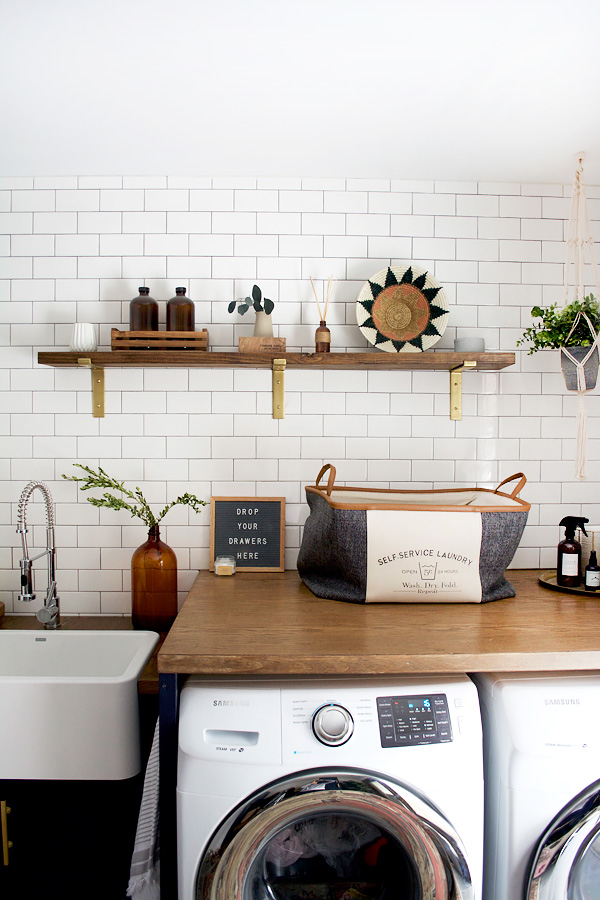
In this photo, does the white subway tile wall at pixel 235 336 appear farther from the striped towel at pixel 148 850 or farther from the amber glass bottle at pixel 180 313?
the striped towel at pixel 148 850

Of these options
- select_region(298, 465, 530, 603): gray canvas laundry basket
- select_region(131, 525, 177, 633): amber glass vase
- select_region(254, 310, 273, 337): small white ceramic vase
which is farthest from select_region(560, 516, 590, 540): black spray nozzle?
A: select_region(131, 525, 177, 633): amber glass vase

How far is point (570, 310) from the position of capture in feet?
6.03

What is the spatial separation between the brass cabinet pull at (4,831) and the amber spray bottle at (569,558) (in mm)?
1769

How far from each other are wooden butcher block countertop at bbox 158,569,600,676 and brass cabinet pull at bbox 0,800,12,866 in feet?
2.27

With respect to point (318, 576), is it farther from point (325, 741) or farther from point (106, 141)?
point (106, 141)

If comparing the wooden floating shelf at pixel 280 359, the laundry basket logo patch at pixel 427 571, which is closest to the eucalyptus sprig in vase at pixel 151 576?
the wooden floating shelf at pixel 280 359

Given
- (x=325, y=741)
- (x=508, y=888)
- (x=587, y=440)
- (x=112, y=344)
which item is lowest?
(x=508, y=888)

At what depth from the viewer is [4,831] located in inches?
60.2

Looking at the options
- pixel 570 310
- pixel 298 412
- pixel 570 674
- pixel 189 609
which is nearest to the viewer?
pixel 570 674

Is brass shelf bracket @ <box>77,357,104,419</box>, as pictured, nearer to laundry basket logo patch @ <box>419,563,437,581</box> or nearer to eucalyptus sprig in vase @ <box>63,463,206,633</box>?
eucalyptus sprig in vase @ <box>63,463,206,633</box>

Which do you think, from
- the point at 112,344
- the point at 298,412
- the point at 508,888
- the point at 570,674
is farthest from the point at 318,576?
the point at 112,344

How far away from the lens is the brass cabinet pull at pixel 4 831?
153 centimetres

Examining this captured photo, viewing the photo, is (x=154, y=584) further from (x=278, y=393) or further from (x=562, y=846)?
(x=562, y=846)

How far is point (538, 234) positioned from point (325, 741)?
1912mm
